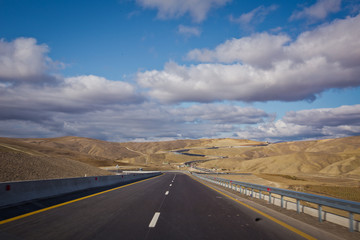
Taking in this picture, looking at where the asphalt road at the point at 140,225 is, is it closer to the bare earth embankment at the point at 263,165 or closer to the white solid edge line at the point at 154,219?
the white solid edge line at the point at 154,219

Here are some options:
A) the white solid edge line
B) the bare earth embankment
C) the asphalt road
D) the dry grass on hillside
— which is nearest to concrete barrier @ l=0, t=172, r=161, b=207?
the asphalt road

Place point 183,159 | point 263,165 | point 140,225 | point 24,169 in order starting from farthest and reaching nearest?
point 183,159, point 263,165, point 24,169, point 140,225

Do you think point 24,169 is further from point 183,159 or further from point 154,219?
point 183,159

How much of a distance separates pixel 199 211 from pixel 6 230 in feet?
20.5

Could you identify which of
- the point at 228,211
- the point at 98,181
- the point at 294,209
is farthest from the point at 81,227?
the point at 98,181

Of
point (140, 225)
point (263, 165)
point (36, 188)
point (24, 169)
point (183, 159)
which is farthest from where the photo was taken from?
point (183, 159)

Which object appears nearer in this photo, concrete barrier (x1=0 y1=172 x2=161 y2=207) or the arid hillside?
concrete barrier (x1=0 y1=172 x2=161 y2=207)

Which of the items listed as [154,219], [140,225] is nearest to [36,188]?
[154,219]

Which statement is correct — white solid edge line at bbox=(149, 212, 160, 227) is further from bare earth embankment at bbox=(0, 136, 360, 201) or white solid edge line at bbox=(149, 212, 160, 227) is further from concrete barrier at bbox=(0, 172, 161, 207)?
bare earth embankment at bbox=(0, 136, 360, 201)

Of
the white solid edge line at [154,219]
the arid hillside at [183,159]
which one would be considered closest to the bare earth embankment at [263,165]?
the arid hillside at [183,159]

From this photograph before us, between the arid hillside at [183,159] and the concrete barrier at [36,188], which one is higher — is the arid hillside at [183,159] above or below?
above

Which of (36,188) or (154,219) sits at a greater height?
(36,188)

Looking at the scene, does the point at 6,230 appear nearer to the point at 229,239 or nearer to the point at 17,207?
the point at 17,207

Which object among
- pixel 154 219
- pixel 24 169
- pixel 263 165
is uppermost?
pixel 263 165
